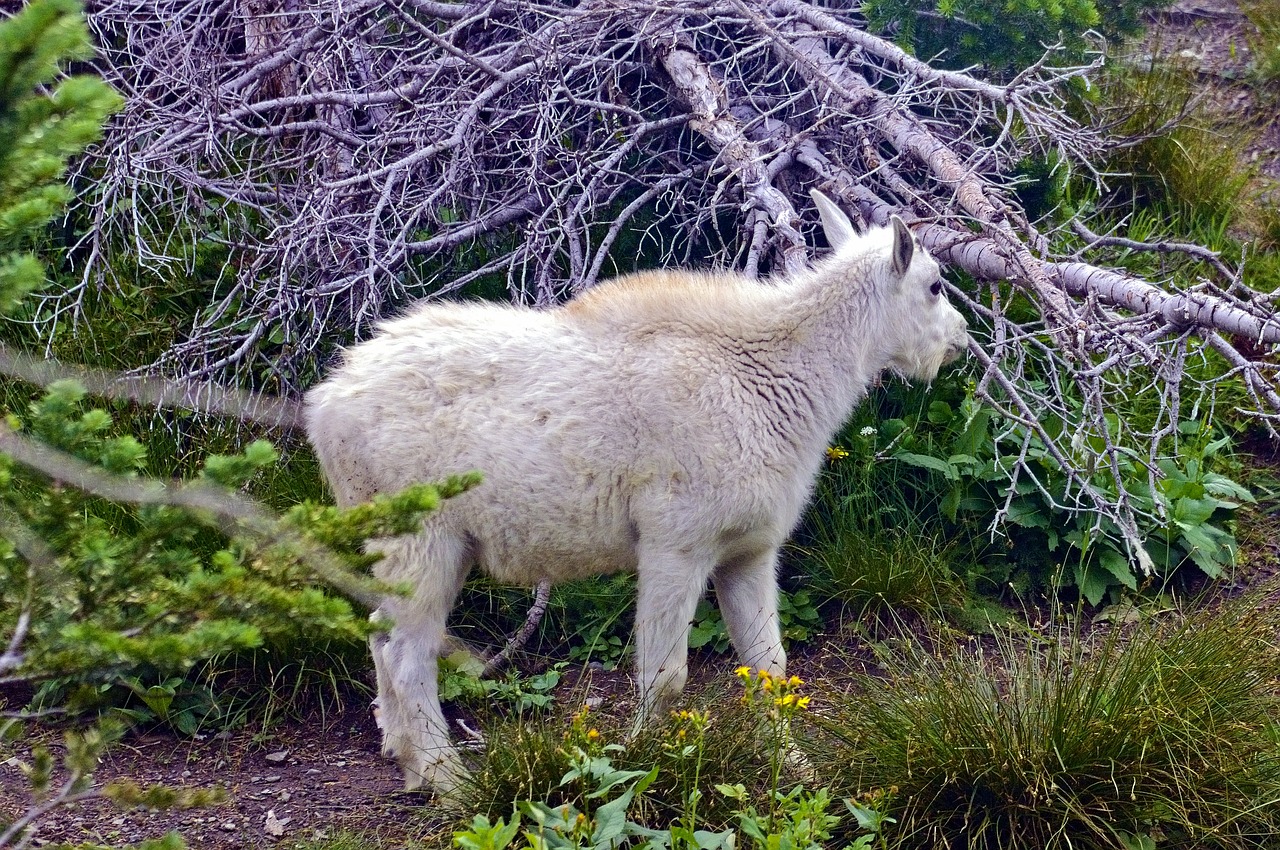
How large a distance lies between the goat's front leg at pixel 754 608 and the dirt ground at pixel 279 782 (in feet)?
0.82

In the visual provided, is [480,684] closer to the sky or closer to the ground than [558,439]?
closer to the ground

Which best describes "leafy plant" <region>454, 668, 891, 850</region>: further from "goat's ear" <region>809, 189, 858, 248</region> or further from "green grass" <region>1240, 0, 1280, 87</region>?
"green grass" <region>1240, 0, 1280, 87</region>

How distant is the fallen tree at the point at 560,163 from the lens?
19.8 ft

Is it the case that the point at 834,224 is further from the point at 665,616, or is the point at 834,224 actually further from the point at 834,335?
the point at 665,616

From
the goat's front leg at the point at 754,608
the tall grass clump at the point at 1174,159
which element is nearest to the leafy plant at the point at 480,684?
the goat's front leg at the point at 754,608

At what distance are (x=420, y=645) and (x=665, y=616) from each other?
1.00 m

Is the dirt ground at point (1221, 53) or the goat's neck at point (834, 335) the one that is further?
the dirt ground at point (1221, 53)

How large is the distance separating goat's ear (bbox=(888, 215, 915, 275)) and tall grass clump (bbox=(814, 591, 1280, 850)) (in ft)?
5.51

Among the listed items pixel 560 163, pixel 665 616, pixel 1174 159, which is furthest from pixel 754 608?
pixel 1174 159

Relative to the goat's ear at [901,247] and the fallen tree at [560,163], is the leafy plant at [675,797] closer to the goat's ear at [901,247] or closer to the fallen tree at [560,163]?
the goat's ear at [901,247]

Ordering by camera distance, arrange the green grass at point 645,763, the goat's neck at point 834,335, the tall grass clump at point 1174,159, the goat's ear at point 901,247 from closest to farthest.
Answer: the green grass at point 645,763, the goat's ear at point 901,247, the goat's neck at point 834,335, the tall grass clump at point 1174,159

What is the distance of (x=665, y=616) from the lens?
16.2ft

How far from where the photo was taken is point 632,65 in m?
6.66

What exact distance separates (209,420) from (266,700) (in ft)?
5.23
